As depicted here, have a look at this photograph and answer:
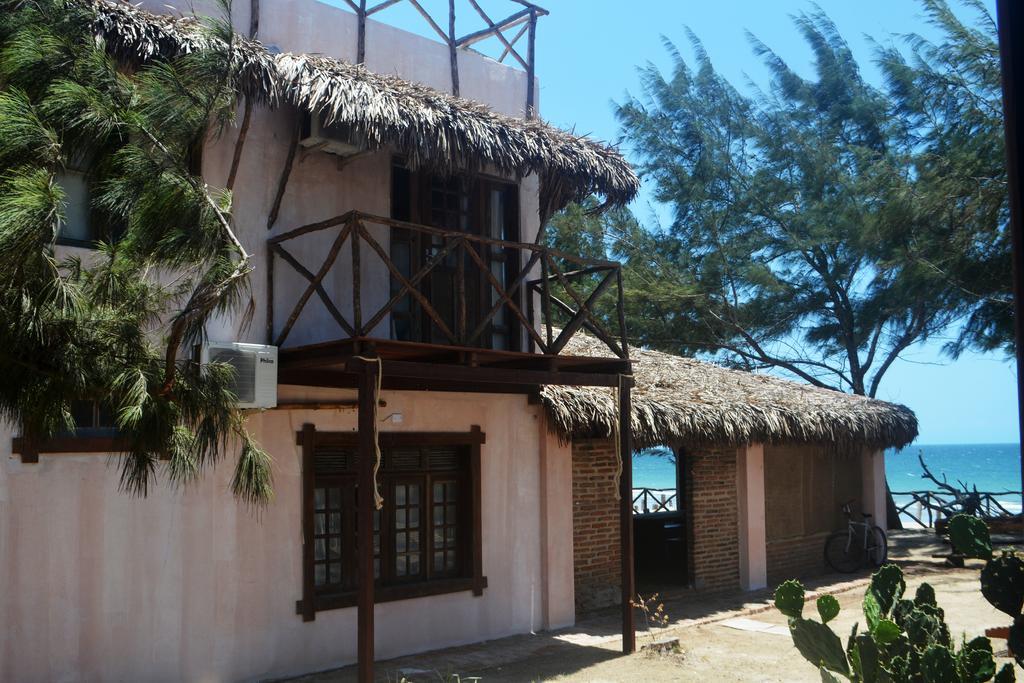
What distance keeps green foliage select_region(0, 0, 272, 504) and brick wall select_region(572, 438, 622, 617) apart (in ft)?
21.8

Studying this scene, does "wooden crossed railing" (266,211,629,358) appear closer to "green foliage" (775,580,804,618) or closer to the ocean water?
"green foliage" (775,580,804,618)

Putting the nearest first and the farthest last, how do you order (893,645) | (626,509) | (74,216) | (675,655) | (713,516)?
(893,645) → (74,216) → (675,655) → (626,509) → (713,516)

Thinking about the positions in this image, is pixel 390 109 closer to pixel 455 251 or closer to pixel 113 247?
pixel 455 251

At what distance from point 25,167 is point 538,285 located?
21.4ft

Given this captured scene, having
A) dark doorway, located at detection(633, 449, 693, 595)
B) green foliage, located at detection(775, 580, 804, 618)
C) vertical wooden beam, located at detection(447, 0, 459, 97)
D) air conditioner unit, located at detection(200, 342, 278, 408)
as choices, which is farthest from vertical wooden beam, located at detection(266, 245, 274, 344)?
dark doorway, located at detection(633, 449, 693, 595)

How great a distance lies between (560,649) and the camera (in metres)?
9.86

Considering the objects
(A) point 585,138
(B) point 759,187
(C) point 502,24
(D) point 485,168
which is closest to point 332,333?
(D) point 485,168

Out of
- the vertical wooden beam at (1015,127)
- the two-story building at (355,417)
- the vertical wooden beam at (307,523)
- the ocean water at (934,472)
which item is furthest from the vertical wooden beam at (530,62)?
the ocean water at (934,472)

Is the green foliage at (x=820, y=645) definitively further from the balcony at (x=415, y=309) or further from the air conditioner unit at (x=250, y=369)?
the air conditioner unit at (x=250, y=369)

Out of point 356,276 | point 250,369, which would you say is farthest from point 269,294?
point 356,276

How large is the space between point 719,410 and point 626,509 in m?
2.90

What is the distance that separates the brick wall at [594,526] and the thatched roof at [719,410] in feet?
1.54

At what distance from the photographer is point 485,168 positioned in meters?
9.95

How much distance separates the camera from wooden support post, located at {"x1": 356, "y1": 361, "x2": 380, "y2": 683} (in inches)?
296
